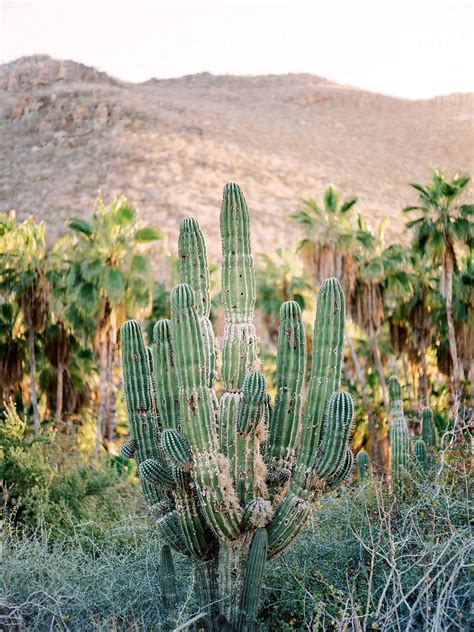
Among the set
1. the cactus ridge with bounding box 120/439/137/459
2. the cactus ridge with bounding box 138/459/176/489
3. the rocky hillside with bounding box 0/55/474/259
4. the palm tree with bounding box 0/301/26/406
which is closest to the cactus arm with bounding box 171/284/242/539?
the cactus ridge with bounding box 138/459/176/489

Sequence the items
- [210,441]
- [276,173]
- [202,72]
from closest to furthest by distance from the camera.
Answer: [210,441], [276,173], [202,72]

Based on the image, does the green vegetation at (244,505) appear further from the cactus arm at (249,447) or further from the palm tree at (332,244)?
the palm tree at (332,244)

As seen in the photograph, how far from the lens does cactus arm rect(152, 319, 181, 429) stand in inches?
370

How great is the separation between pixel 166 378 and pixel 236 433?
3.94ft

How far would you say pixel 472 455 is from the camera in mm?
11281

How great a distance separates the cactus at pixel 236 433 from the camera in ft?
27.7

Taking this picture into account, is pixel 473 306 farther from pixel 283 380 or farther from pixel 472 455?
pixel 283 380

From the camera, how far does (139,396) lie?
32.0 ft

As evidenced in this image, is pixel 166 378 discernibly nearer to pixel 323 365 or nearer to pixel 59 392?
pixel 323 365

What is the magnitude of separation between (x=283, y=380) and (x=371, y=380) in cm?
2366

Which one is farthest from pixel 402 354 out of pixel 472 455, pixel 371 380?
pixel 472 455

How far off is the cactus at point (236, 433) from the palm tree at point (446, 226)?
18.2 m

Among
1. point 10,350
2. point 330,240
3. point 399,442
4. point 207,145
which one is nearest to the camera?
point 399,442

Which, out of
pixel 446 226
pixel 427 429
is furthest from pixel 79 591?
pixel 446 226
